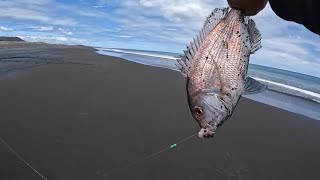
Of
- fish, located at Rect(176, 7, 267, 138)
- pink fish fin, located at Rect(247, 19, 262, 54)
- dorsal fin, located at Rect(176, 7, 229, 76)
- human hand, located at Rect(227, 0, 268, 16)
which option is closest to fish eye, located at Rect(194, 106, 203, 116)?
fish, located at Rect(176, 7, 267, 138)

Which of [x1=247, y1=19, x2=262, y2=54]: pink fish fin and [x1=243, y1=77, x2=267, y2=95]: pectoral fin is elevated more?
[x1=247, y1=19, x2=262, y2=54]: pink fish fin

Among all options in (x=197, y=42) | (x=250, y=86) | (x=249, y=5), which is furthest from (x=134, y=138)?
(x=249, y=5)

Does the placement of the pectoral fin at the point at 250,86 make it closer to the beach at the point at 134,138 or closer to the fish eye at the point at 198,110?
the fish eye at the point at 198,110

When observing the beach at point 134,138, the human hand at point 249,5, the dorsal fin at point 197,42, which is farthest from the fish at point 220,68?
the beach at point 134,138

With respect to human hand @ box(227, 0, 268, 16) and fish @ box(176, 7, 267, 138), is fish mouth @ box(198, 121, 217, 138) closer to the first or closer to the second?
fish @ box(176, 7, 267, 138)

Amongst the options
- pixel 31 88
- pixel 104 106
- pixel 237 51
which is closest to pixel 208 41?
pixel 237 51

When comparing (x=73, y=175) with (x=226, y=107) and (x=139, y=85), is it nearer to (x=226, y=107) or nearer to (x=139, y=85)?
(x=226, y=107)
